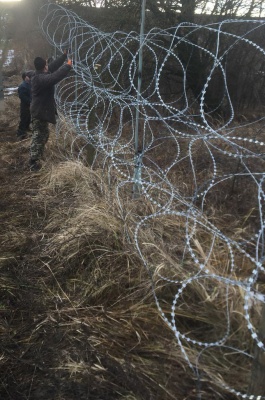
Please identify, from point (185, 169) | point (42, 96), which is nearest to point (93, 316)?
point (185, 169)

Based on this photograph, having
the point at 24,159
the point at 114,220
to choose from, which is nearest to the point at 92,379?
the point at 114,220

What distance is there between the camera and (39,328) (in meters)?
2.74

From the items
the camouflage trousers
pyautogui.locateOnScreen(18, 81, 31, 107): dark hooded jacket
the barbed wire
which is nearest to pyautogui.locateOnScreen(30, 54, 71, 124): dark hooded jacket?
the camouflage trousers

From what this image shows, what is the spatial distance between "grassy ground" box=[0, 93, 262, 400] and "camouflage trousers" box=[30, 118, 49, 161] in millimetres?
2157

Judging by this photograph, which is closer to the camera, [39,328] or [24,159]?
[39,328]

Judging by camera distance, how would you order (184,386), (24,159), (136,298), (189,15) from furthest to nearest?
(189,15) → (24,159) → (136,298) → (184,386)

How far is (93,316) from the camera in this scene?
111 inches

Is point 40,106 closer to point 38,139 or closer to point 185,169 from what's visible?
point 38,139

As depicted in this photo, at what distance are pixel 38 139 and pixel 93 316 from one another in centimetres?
439

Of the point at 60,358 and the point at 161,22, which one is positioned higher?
the point at 161,22

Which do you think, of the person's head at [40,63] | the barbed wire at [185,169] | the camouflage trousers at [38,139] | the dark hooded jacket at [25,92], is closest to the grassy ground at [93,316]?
the barbed wire at [185,169]

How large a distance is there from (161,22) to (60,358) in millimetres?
9343

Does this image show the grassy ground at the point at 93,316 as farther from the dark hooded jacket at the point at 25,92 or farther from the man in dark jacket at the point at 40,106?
the dark hooded jacket at the point at 25,92

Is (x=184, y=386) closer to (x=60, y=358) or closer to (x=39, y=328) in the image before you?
(x=60, y=358)
